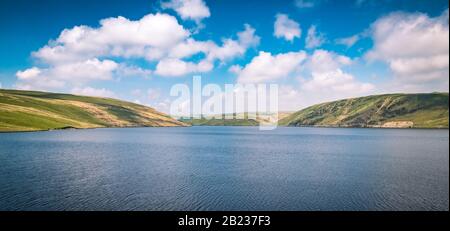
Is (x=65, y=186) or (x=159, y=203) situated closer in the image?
(x=159, y=203)

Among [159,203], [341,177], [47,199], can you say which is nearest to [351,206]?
[341,177]

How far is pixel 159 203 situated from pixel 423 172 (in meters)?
55.7

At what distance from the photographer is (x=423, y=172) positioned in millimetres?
62625

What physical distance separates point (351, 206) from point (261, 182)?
56.2 ft
